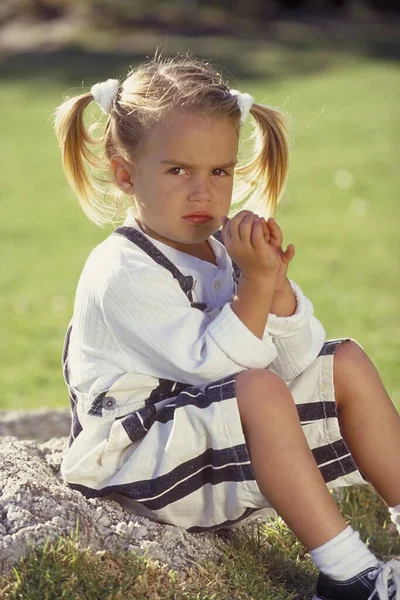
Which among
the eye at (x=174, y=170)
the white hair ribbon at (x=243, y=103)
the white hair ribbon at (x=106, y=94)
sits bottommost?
the eye at (x=174, y=170)

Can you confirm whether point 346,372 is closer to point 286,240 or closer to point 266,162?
point 266,162

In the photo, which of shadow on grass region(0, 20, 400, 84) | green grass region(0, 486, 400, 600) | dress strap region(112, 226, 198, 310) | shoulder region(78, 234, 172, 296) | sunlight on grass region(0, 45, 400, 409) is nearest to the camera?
green grass region(0, 486, 400, 600)

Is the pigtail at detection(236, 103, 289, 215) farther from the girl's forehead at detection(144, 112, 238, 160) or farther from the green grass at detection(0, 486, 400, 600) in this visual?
the green grass at detection(0, 486, 400, 600)

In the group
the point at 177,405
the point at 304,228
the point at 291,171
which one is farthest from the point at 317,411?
the point at 291,171

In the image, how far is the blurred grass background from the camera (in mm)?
7078

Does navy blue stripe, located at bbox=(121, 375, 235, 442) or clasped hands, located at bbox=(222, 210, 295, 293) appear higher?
clasped hands, located at bbox=(222, 210, 295, 293)

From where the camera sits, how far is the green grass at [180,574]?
8.20ft

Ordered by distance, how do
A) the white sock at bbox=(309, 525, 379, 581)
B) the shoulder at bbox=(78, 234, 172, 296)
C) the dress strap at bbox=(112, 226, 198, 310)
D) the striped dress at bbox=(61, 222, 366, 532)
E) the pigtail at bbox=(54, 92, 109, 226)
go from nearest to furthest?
the white sock at bbox=(309, 525, 379, 581) → the striped dress at bbox=(61, 222, 366, 532) → the shoulder at bbox=(78, 234, 172, 296) → the dress strap at bbox=(112, 226, 198, 310) → the pigtail at bbox=(54, 92, 109, 226)

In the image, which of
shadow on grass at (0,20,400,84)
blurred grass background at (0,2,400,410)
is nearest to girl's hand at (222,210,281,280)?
blurred grass background at (0,2,400,410)

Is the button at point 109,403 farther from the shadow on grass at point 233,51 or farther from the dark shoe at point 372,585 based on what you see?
the shadow on grass at point 233,51

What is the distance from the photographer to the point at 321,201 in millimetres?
10266

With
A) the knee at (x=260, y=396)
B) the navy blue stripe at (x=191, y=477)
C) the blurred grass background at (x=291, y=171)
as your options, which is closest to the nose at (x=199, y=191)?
the knee at (x=260, y=396)

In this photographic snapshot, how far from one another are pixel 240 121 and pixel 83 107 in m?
0.54

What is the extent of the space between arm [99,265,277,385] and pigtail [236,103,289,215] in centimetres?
68
